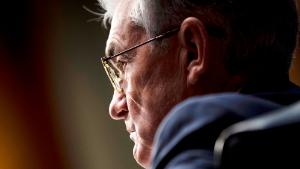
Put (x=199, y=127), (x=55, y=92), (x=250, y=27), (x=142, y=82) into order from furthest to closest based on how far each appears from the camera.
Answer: (x=55, y=92)
(x=142, y=82)
(x=250, y=27)
(x=199, y=127)

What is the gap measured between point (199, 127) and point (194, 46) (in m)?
0.36

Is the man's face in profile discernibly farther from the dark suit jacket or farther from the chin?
the dark suit jacket

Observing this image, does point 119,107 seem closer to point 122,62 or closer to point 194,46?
point 122,62

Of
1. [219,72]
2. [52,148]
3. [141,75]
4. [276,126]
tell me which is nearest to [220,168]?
[276,126]

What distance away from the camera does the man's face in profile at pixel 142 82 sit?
3.14 feet

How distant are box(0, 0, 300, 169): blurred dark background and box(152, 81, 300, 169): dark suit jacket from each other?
1187 millimetres

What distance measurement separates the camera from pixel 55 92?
1.78 metres

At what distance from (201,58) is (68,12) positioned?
0.97 meters

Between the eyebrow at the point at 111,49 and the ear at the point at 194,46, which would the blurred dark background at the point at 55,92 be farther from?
the ear at the point at 194,46

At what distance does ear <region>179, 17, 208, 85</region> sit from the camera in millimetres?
909

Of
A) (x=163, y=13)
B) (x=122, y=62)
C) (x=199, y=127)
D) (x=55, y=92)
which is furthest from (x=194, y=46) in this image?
(x=55, y=92)

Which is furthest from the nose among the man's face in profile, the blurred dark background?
the blurred dark background

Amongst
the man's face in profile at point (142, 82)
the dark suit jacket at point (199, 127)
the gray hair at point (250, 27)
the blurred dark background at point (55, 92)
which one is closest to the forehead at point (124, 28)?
the man's face in profile at point (142, 82)

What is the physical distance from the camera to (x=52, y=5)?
71.4 inches
